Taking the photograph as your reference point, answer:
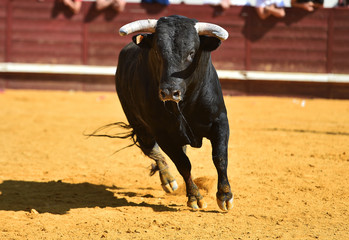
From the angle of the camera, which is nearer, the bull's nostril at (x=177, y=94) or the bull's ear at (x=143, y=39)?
the bull's nostril at (x=177, y=94)

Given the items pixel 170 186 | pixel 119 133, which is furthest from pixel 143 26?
pixel 119 133

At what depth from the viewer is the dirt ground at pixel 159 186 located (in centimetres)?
354

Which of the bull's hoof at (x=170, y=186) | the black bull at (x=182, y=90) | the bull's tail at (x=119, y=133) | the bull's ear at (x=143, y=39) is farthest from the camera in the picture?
the bull's tail at (x=119, y=133)

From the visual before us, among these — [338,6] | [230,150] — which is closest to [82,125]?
[230,150]

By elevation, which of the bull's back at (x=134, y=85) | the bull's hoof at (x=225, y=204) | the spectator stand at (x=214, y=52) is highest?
the bull's back at (x=134, y=85)

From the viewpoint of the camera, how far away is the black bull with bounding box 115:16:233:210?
3.63 meters

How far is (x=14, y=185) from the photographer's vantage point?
4969mm

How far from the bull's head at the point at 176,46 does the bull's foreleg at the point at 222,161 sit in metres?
0.45

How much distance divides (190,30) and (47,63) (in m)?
8.73

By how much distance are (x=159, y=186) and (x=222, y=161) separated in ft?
3.81

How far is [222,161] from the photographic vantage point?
3969 millimetres

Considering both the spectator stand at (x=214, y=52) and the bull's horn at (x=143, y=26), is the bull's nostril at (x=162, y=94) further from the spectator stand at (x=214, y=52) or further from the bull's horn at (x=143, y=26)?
the spectator stand at (x=214, y=52)

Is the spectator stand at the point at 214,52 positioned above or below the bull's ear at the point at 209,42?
below

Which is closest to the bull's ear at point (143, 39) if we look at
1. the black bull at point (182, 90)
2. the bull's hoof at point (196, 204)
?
the black bull at point (182, 90)
